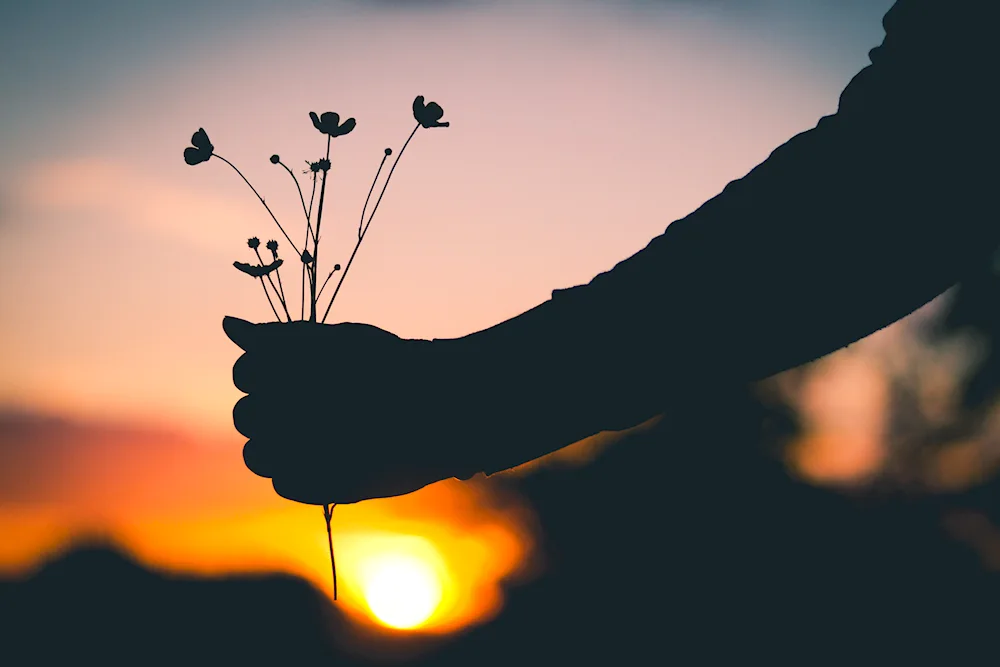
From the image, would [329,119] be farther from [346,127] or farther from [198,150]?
[198,150]

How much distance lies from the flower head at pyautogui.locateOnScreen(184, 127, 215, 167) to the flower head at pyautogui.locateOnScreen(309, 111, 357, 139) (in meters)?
0.29

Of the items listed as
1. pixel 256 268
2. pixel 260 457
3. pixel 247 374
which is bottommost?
pixel 260 457

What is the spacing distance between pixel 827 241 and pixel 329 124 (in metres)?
1.06

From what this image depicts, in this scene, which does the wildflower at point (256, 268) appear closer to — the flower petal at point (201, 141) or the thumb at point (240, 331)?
the thumb at point (240, 331)

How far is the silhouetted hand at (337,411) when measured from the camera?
1483mm

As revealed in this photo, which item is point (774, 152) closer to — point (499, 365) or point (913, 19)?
point (913, 19)

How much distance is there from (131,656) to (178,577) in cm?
758

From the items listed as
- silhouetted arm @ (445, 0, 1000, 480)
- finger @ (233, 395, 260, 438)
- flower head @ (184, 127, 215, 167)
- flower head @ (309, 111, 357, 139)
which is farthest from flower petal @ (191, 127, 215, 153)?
silhouetted arm @ (445, 0, 1000, 480)

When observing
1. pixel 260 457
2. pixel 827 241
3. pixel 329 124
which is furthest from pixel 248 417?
pixel 827 241

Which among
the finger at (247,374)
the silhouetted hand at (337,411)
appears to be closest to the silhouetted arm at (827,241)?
the silhouetted hand at (337,411)

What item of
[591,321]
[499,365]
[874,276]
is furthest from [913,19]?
[499,365]

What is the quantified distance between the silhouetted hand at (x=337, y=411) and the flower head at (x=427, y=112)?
535mm

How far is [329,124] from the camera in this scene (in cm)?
168

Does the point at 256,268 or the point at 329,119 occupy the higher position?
the point at 329,119
